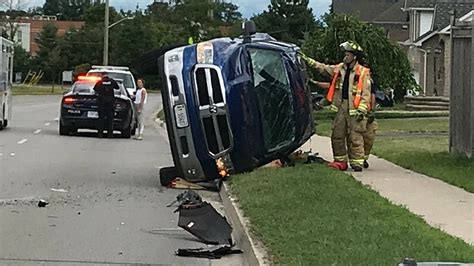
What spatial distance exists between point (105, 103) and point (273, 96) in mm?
12103

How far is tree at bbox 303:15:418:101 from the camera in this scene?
1588 inches

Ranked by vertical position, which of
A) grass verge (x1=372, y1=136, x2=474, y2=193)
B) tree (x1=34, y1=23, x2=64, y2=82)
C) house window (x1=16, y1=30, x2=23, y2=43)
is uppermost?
house window (x1=16, y1=30, x2=23, y2=43)

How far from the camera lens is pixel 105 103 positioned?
26984 millimetres

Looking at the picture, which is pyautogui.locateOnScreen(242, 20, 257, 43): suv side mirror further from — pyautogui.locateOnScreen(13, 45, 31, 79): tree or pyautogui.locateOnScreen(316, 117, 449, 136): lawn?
pyautogui.locateOnScreen(13, 45, 31, 79): tree

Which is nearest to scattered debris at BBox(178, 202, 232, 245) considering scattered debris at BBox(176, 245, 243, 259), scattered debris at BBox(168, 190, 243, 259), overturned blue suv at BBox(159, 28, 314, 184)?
scattered debris at BBox(168, 190, 243, 259)

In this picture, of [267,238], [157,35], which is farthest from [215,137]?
[157,35]

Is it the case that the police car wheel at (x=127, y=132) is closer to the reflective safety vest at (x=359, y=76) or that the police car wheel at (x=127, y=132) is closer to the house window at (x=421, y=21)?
the reflective safety vest at (x=359, y=76)

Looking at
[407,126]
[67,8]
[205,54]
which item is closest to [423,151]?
[205,54]

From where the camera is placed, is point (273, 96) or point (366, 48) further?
point (366, 48)

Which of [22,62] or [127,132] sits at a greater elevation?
[22,62]

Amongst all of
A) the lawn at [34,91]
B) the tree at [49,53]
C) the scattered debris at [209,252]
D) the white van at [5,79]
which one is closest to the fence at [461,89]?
the scattered debris at [209,252]

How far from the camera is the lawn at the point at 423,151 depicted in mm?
15438

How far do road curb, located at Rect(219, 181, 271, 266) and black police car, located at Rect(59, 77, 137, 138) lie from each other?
1336 centimetres

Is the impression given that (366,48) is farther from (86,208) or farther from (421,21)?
(86,208)
